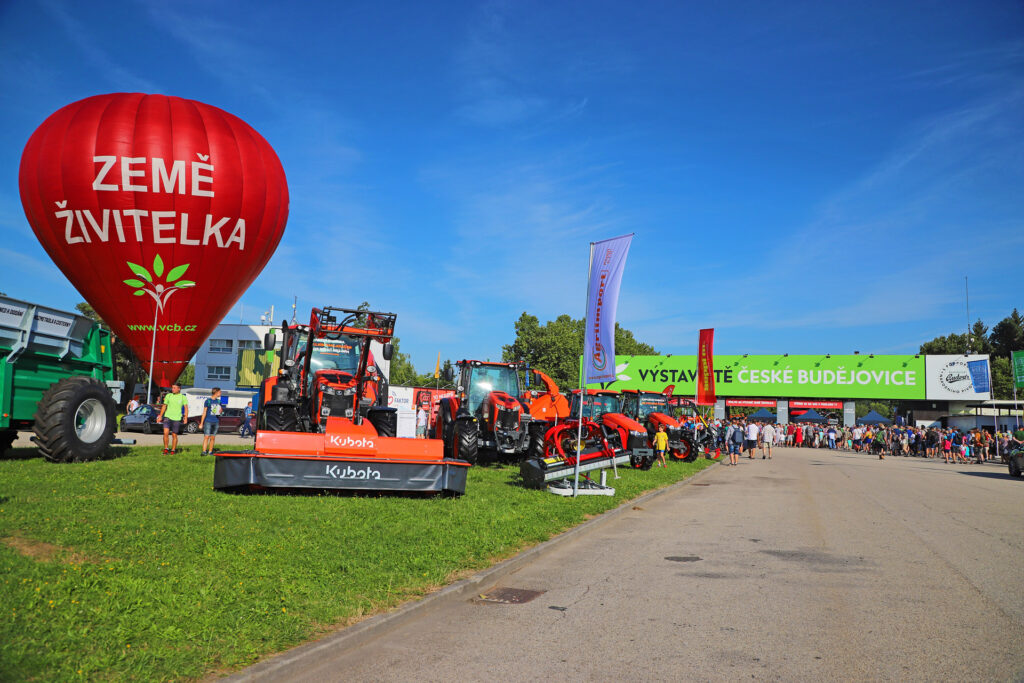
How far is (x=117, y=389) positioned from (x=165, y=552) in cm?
982

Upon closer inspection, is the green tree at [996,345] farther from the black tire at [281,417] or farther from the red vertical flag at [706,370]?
the black tire at [281,417]

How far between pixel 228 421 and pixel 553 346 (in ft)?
142

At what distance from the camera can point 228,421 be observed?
31969 millimetres

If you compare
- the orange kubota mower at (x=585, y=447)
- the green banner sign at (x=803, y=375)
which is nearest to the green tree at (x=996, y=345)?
the green banner sign at (x=803, y=375)

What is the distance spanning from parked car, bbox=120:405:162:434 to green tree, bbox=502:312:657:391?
43.0 metres

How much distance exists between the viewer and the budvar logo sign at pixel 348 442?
32.0 ft

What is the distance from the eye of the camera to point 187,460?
14.1 metres

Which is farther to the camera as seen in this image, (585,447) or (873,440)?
(873,440)

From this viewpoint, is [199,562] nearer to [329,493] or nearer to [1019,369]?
[329,493]

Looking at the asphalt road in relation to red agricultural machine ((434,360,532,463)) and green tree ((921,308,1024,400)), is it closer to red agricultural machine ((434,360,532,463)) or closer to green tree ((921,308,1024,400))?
red agricultural machine ((434,360,532,463))

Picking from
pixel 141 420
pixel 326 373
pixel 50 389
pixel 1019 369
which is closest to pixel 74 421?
pixel 50 389

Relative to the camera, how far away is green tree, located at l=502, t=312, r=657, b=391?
70.3 meters

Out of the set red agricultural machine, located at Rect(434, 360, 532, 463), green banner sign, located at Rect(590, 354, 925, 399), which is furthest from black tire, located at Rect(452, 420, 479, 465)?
green banner sign, located at Rect(590, 354, 925, 399)

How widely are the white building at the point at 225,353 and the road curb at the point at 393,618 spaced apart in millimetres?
55804
